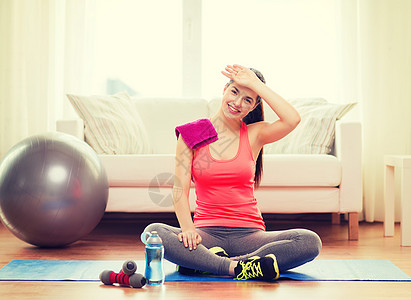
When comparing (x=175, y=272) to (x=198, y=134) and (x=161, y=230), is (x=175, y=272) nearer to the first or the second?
(x=161, y=230)

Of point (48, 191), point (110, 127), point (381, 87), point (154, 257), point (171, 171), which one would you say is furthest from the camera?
point (381, 87)

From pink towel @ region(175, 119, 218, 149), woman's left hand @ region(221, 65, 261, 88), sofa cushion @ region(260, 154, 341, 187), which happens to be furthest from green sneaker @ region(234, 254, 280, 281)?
sofa cushion @ region(260, 154, 341, 187)

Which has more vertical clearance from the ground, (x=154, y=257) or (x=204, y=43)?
(x=204, y=43)

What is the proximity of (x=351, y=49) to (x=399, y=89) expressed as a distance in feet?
1.50

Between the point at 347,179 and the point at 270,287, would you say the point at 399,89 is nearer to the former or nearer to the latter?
the point at 347,179

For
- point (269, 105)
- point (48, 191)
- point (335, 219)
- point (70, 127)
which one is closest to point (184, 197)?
point (269, 105)

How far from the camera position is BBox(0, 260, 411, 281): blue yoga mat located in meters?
1.89

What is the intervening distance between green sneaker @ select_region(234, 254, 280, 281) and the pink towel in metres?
0.50

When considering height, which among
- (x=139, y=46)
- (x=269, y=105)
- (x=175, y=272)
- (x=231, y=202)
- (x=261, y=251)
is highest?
(x=139, y=46)

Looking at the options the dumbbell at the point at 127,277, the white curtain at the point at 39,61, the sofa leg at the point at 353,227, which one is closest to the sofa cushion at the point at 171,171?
the sofa leg at the point at 353,227

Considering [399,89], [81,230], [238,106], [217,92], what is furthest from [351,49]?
[81,230]

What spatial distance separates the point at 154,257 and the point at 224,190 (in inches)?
15.4

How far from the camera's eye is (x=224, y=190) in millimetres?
1981

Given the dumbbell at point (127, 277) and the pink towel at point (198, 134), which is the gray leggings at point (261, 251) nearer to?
the dumbbell at point (127, 277)
